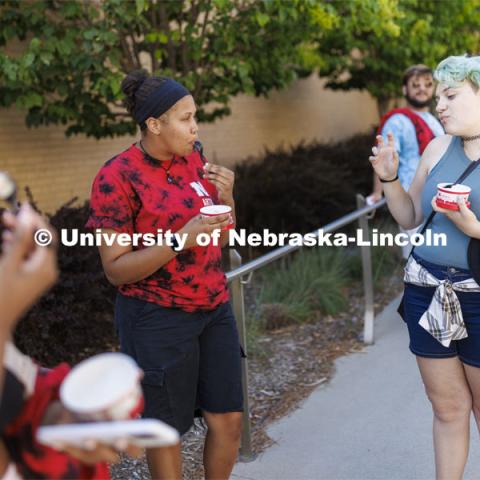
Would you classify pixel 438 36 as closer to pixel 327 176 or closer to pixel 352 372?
pixel 327 176

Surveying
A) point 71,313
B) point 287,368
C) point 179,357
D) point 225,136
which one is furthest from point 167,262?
point 225,136

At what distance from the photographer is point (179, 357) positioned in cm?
275

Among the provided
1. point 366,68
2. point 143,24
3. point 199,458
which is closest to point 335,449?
point 199,458

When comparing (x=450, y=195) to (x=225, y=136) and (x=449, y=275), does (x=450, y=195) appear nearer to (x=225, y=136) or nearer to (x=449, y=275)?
(x=449, y=275)

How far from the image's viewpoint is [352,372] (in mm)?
5121

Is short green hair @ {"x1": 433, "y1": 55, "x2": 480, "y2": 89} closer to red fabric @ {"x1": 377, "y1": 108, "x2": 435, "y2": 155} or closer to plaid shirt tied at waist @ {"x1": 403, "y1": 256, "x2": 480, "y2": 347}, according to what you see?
plaid shirt tied at waist @ {"x1": 403, "y1": 256, "x2": 480, "y2": 347}

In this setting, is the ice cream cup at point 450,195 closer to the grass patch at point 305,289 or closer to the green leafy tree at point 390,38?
the green leafy tree at point 390,38

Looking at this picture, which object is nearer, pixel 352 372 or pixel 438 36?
pixel 352 372

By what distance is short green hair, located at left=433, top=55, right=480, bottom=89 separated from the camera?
9.19 ft

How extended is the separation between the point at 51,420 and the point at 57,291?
341cm

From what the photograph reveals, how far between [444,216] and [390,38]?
6.42 meters

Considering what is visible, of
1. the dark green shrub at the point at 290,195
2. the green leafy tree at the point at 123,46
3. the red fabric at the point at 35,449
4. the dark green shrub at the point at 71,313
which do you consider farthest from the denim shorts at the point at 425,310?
the dark green shrub at the point at 290,195

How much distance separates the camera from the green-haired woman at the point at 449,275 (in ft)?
9.24

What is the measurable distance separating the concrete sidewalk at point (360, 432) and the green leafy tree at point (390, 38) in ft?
8.69
